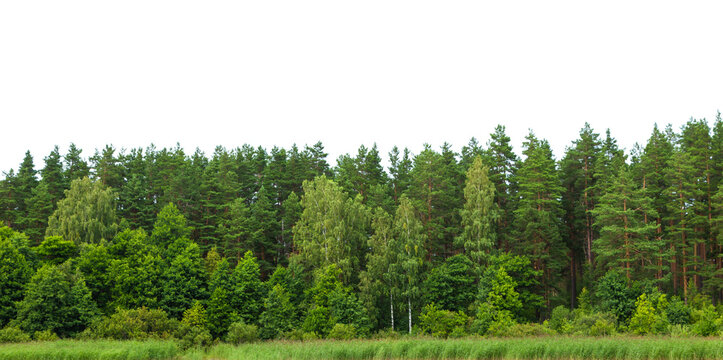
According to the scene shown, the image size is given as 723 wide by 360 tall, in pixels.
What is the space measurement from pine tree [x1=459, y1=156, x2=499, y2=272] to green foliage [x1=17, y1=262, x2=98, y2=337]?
4007 cm

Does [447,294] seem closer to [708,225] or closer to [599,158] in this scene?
[599,158]

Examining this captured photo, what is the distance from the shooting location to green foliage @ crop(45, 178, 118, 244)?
62000mm

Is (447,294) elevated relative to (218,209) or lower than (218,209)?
lower

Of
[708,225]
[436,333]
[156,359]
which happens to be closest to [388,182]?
[436,333]

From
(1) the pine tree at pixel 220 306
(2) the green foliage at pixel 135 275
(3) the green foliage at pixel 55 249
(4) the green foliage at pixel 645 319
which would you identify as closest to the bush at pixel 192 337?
(1) the pine tree at pixel 220 306

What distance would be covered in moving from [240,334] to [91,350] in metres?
15.1

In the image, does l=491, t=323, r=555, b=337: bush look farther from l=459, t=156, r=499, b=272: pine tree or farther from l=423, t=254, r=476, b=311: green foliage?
l=459, t=156, r=499, b=272: pine tree

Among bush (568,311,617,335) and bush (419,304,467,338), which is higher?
bush (568,311,617,335)

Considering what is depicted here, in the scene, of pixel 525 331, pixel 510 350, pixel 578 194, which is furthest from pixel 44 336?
pixel 578 194

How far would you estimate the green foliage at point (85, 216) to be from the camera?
62.0 m

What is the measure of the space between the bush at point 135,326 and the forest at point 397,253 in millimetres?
200

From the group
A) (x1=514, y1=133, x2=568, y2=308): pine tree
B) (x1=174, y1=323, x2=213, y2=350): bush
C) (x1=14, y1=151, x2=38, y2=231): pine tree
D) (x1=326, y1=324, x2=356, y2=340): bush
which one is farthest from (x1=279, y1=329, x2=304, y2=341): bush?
(x1=14, y1=151, x2=38, y2=231): pine tree

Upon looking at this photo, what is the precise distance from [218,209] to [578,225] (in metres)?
49.6

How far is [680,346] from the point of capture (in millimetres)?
34469
